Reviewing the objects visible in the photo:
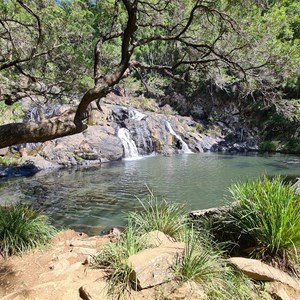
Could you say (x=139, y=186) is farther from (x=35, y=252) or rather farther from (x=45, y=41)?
(x=35, y=252)

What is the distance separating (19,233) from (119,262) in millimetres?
2286

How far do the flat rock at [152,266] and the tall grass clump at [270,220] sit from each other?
1139 millimetres

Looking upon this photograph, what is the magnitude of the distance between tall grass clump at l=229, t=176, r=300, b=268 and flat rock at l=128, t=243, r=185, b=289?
3.74ft

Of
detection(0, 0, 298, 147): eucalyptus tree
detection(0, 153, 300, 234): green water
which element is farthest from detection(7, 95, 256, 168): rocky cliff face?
detection(0, 0, 298, 147): eucalyptus tree

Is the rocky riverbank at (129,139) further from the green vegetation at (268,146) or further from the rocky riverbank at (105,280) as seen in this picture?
the rocky riverbank at (105,280)

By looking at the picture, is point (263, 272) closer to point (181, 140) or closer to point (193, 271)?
point (193, 271)

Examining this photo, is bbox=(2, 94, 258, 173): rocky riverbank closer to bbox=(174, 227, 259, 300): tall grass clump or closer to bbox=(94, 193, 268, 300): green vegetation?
bbox=(94, 193, 268, 300): green vegetation

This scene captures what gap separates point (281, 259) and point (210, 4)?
553 cm

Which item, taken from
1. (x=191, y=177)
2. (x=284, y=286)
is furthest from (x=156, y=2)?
(x=191, y=177)

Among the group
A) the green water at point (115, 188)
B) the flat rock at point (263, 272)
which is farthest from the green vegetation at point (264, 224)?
the green water at point (115, 188)

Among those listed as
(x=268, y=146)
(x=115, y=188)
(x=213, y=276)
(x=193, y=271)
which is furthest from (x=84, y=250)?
(x=268, y=146)

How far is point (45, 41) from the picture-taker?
31.4ft

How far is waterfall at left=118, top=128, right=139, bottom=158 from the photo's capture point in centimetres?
2279

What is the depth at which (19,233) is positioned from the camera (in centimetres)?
476
